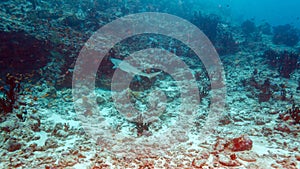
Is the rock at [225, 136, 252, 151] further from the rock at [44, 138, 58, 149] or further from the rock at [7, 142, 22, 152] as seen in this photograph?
the rock at [7, 142, 22, 152]

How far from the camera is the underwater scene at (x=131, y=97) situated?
15.1 feet

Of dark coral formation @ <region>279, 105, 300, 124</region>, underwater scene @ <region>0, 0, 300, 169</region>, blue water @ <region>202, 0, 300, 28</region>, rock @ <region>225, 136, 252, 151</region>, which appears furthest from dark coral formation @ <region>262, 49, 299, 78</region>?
blue water @ <region>202, 0, 300, 28</region>

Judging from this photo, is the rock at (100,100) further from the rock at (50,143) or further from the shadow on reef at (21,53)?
the shadow on reef at (21,53)

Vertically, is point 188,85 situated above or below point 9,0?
below

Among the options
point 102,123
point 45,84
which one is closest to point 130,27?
point 45,84

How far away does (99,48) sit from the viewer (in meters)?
9.80

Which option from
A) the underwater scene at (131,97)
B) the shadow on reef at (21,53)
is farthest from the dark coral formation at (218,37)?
the shadow on reef at (21,53)

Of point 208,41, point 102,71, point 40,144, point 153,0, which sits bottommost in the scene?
point 40,144

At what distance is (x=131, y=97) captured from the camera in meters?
7.42

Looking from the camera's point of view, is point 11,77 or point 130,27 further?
point 130,27

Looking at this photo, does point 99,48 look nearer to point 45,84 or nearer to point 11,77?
point 45,84

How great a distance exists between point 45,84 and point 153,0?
17.6 metres

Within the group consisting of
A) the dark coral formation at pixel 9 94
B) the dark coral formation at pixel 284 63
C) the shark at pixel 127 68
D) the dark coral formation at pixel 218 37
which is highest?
the dark coral formation at pixel 218 37

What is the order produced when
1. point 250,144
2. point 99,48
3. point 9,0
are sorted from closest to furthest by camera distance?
point 250,144 → point 99,48 → point 9,0
